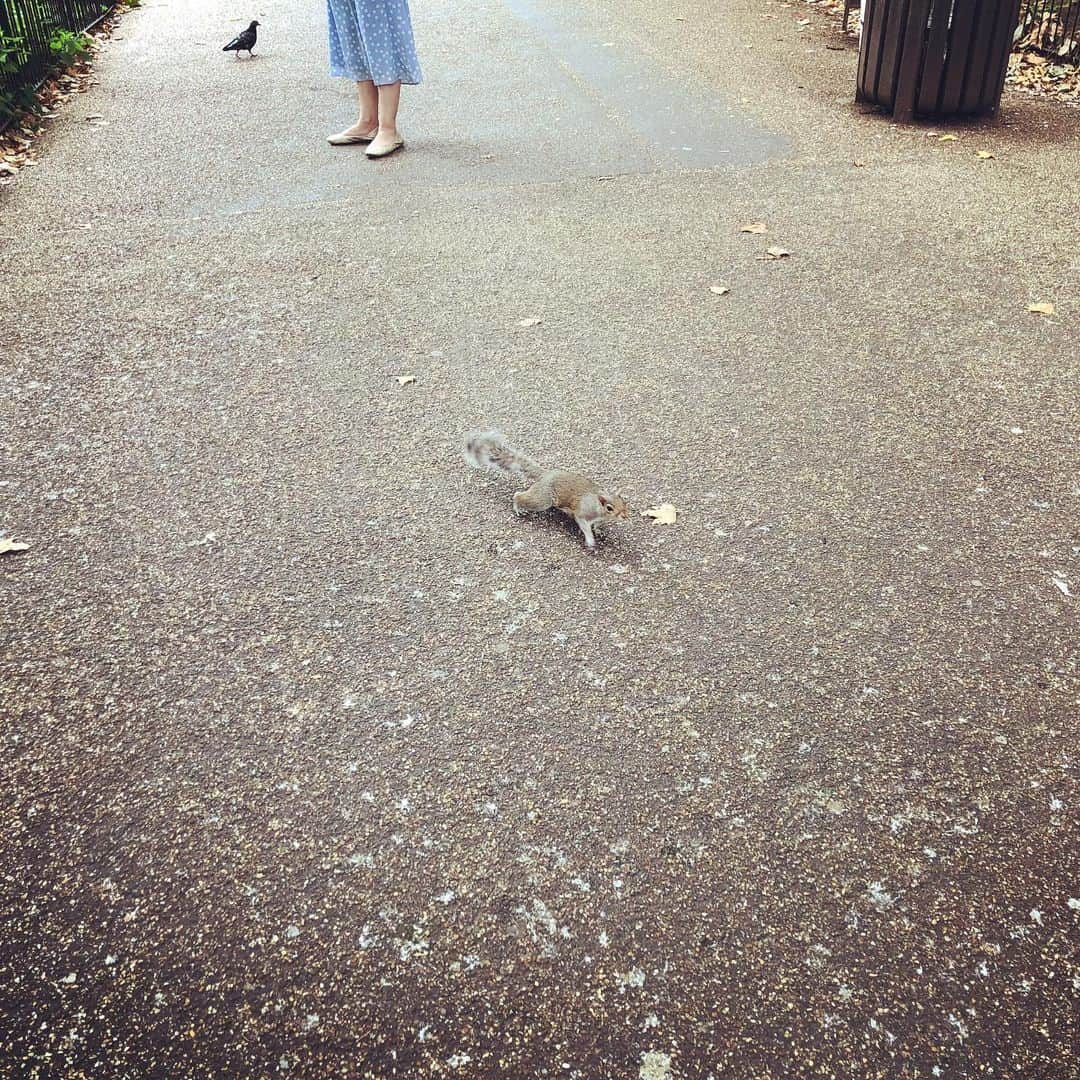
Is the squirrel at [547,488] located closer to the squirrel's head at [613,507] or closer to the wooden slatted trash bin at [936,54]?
the squirrel's head at [613,507]

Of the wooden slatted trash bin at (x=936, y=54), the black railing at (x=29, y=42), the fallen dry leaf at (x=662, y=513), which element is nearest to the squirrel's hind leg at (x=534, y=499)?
the fallen dry leaf at (x=662, y=513)

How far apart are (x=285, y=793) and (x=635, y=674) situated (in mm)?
967

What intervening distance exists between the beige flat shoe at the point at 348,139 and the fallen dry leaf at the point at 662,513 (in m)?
4.84

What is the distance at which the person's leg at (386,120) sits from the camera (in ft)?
21.1

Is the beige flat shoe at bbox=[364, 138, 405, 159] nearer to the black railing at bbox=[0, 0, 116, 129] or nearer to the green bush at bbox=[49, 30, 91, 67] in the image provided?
the black railing at bbox=[0, 0, 116, 129]

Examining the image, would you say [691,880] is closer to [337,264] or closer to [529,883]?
[529,883]

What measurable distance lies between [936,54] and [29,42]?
7264 mm

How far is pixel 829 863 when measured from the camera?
2092 mm

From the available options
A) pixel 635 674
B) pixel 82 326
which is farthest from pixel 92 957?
pixel 82 326

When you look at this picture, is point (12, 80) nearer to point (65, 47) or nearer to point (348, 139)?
point (65, 47)

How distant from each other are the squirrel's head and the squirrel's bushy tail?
29cm

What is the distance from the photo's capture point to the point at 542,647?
8.77 feet

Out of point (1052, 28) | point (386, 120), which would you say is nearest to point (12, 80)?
point (386, 120)

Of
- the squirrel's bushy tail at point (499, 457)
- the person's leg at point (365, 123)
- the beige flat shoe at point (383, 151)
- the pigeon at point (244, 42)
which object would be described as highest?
the pigeon at point (244, 42)
